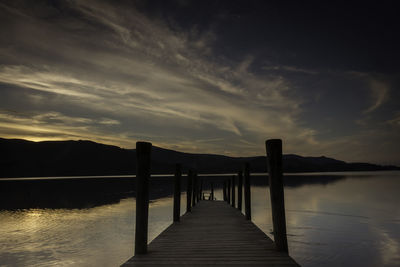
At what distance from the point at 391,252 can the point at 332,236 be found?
3.51 m

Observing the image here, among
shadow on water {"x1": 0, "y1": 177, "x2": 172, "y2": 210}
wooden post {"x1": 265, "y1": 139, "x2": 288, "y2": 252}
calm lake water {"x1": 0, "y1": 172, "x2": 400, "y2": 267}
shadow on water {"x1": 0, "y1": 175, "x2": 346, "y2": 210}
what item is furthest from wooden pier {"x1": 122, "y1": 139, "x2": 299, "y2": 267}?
shadow on water {"x1": 0, "y1": 175, "x2": 346, "y2": 210}

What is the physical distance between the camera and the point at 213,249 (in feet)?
25.0

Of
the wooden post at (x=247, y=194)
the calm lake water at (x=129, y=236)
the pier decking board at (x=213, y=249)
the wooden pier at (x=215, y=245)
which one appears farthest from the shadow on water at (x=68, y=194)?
the wooden pier at (x=215, y=245)

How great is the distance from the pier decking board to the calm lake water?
217 inches

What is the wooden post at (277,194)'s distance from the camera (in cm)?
714

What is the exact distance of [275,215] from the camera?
7.19 meters

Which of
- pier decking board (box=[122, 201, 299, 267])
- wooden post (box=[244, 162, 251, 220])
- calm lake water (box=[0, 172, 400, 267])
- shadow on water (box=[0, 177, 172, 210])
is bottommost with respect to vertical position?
calm lake water (box=[0, 172, 400, 267])

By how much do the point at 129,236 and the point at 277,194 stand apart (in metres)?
14.4

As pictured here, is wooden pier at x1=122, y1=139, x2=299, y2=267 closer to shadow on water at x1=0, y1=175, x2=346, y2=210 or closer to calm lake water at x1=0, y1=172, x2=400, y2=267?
calm lake water at x1=0, y1=172, x2=400, y2=267

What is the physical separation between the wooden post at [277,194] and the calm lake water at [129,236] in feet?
23.6

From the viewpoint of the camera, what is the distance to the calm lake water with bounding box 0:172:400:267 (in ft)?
45.8

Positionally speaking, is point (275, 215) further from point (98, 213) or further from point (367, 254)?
point (98, 213)

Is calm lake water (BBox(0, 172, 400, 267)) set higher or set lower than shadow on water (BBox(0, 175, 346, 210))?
lower

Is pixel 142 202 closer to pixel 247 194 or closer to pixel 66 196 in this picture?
pixel 247 194
